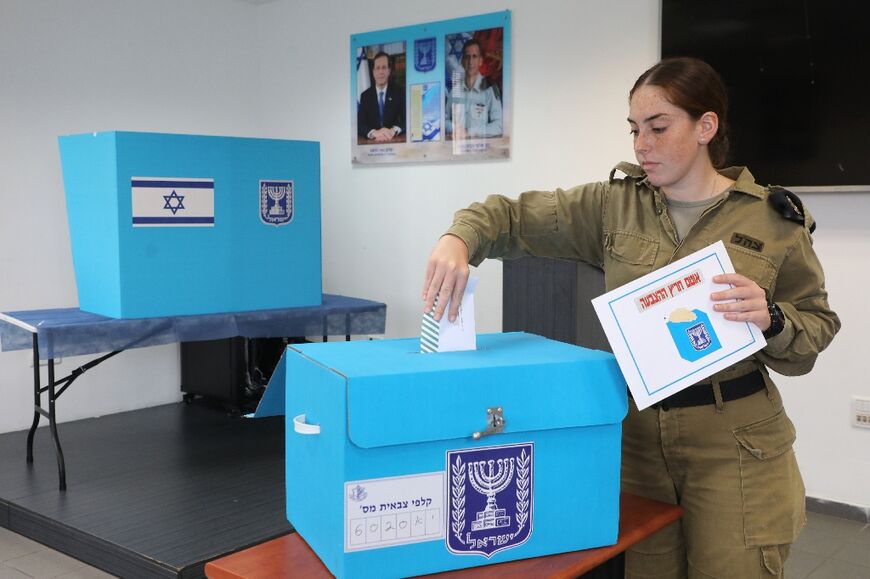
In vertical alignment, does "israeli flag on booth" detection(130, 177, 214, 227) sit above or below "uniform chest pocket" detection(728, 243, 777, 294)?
above

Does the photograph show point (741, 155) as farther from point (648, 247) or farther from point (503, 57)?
point (648, 247)

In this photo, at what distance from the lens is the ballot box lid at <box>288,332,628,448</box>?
0.95 m

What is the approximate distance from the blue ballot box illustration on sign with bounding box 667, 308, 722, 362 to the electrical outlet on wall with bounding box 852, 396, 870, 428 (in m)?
2.48

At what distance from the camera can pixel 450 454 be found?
100 cm

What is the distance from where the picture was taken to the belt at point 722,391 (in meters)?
1.28

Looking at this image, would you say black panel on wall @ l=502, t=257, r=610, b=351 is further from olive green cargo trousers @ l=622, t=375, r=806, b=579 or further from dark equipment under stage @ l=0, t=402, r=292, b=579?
olive green cargo trousers @ l=622, t=375, r=806, b=579

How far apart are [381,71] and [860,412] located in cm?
283

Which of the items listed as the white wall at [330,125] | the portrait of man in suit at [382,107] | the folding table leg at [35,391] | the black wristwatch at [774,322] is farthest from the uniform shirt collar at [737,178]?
the portrait of man in suit at [382,107]

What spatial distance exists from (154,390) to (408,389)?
405 cm

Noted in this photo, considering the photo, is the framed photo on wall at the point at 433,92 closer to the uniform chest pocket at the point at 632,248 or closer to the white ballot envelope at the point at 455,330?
the uniform chest pocket at the point at 632,248

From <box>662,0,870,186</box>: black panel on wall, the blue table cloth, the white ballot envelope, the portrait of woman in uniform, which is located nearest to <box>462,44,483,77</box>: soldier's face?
the portrait of woman in uniform

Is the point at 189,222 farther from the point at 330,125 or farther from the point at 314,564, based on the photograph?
the point at 314,564

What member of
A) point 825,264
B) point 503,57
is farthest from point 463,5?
point 825,264

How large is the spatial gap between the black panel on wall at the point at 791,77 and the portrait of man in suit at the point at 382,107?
154 cm
